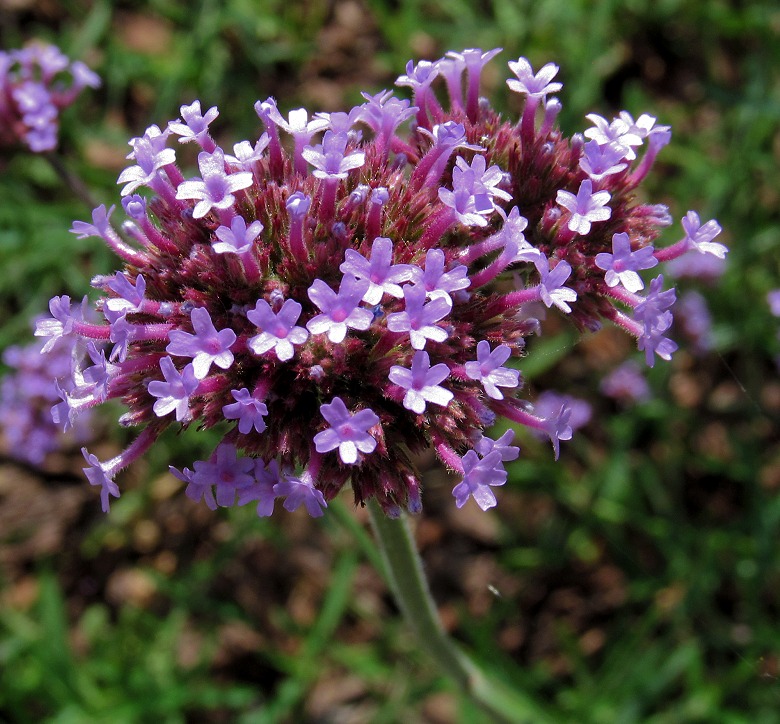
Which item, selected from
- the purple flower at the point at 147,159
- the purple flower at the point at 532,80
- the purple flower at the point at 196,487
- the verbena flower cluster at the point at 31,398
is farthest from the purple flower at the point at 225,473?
the verbena flower cluster at the point at 31,398

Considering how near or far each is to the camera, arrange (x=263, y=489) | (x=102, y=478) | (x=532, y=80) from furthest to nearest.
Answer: (x=532, y=80)
(x=102, y=478)
(x=263, y=489)

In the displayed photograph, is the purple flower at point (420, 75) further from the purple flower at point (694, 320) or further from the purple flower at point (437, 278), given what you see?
the purple flower at point (694, 320)

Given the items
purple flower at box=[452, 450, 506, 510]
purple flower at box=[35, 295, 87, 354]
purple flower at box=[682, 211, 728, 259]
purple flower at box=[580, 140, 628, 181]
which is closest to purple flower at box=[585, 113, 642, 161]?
purple flower at box=[580, 140, 628, 181]

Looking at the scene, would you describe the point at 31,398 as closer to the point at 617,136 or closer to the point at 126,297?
the point at 126,297

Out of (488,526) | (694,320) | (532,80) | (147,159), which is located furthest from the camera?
(488,526)

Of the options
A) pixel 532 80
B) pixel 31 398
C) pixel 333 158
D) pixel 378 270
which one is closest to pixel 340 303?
pixel 378 270

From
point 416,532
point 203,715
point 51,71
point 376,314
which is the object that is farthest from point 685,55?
point 203,715

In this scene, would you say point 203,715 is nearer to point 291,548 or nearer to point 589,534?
point 291,548

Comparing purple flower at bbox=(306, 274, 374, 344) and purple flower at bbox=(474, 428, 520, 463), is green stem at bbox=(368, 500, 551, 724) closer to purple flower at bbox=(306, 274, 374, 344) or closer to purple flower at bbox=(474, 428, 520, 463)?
purple flower at bbox=(474, 428, 520, 463)

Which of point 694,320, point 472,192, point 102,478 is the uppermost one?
point 472,192
